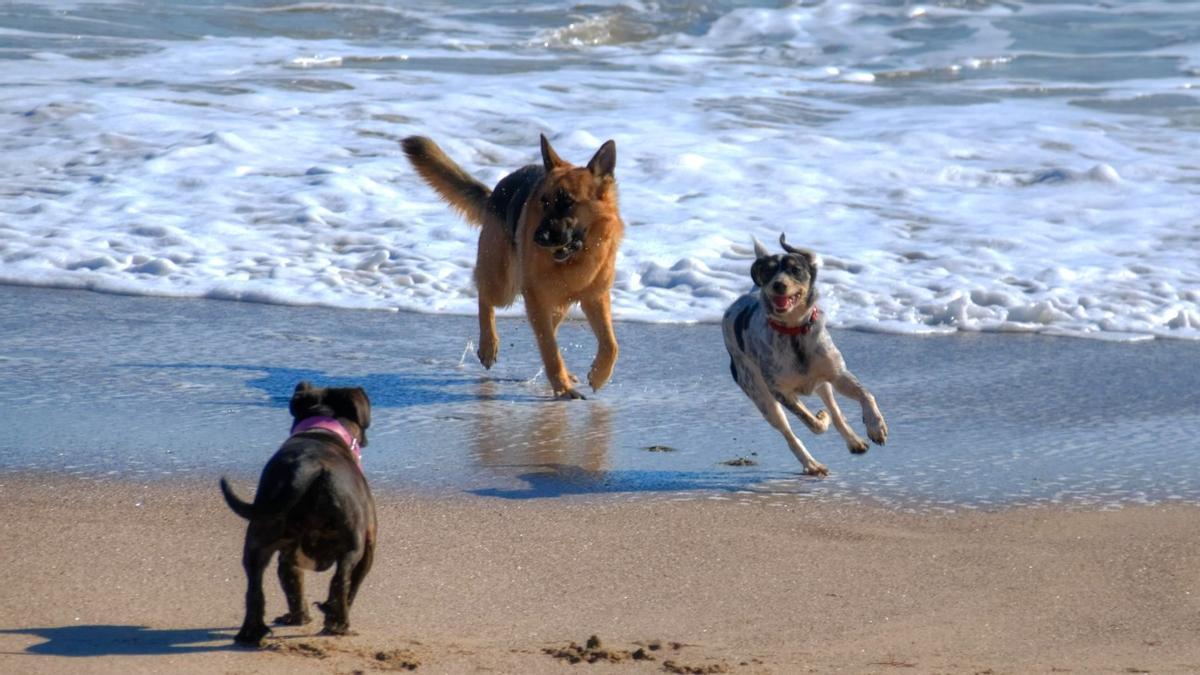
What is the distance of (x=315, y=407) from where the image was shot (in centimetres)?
403

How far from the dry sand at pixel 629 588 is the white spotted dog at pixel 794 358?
63 centimetres

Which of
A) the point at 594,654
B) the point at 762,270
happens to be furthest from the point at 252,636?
the point at 762,270

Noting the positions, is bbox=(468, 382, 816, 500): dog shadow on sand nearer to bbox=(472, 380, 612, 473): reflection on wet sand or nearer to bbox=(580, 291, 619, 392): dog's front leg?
bbox=(472, 380, 612, 473): reflection on wet sand

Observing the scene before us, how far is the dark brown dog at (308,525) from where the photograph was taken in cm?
358

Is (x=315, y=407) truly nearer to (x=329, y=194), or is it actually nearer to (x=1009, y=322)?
(x=1009, y=322)

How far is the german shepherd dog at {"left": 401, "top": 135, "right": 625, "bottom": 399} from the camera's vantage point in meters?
7.37

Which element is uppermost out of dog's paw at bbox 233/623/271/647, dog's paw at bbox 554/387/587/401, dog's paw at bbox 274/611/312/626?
dog's paw at bbox 233/623/271/647

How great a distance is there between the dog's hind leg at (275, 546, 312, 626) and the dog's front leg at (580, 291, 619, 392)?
347 centimetres

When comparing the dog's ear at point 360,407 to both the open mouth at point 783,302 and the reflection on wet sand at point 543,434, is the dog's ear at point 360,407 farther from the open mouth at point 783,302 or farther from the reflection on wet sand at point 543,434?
the open mouth at point 783,302

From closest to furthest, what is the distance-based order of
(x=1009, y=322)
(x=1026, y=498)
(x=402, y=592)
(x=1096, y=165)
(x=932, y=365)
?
(x=402, y=592)
(x=1026, y=498)
(x=932, y=365)
(x=1009, y=322)
(x=1096, y=165)

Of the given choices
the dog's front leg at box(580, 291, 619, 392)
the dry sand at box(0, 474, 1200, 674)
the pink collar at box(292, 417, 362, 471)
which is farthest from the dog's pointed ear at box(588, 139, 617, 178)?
the pink collar at box(292, 417, 362, 471)

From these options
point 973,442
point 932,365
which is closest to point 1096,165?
point 932,365

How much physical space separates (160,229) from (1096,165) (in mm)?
7018

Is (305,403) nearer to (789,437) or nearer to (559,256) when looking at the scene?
(789,437)
